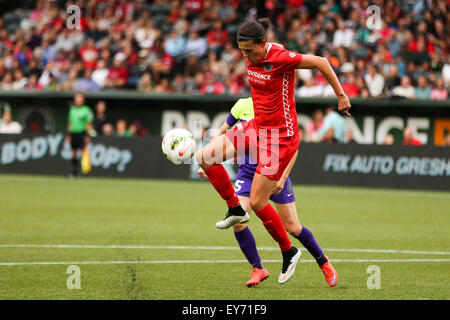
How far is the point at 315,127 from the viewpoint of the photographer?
21.4 m

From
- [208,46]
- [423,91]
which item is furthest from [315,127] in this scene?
[208,46]

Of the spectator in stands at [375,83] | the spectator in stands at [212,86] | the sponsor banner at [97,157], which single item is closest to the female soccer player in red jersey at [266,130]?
the sponsor banner at [97,157]

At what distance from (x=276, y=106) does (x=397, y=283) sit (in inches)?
89.3

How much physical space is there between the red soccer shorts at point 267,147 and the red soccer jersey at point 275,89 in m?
0.07

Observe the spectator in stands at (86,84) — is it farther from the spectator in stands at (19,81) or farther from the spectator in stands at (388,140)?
the spectator in stands at (388,140)

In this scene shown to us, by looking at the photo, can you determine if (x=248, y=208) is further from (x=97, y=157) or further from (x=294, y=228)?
(x=97, y=157)

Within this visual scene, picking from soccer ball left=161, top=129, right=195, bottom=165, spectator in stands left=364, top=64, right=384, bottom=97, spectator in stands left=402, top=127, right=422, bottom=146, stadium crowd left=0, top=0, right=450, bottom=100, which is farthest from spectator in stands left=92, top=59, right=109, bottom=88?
soccer ball left=161, top=129, right=195, bottom=165

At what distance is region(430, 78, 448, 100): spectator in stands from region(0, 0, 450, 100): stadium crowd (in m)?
0.03

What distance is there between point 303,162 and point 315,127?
5.37 feet

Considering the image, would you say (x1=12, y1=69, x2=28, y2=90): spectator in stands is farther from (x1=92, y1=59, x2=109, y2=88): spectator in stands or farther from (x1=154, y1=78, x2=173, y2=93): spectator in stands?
(x1=154, y1=78, x2=173, y2=93): spectator in stands

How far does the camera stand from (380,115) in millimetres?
21438

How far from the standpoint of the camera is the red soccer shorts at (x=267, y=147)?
7.66m
